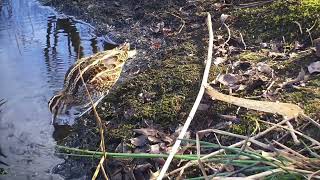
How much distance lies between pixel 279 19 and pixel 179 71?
3.97ft

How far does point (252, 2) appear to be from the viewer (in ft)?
18.4

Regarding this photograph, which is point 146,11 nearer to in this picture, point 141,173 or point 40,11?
point 40,11

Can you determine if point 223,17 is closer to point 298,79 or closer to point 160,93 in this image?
point 160,93

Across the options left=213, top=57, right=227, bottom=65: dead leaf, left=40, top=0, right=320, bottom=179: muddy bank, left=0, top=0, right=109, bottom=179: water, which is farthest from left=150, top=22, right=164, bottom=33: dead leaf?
left=213, top=57, right=227, bottom=65: dead leaf

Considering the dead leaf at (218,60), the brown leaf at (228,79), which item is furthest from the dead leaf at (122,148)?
the dead leaf at (218,60)

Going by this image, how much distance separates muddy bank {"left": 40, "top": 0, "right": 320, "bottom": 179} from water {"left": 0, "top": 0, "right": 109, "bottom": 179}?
0.28 meters

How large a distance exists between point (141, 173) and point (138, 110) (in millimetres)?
840

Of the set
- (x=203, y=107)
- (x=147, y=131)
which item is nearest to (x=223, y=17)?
(x=203, y=107)

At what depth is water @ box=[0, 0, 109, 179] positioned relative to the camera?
14.0ft

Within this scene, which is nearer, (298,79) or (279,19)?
(298,79)

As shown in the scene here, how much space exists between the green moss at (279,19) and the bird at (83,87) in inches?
60.3

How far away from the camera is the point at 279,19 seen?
5.00 m

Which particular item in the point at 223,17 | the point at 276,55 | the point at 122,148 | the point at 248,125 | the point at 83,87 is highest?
the point at 223,17

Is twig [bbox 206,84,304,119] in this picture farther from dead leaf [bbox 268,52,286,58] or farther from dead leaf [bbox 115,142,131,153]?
dead leaf [bbox 268,52,286,58]
